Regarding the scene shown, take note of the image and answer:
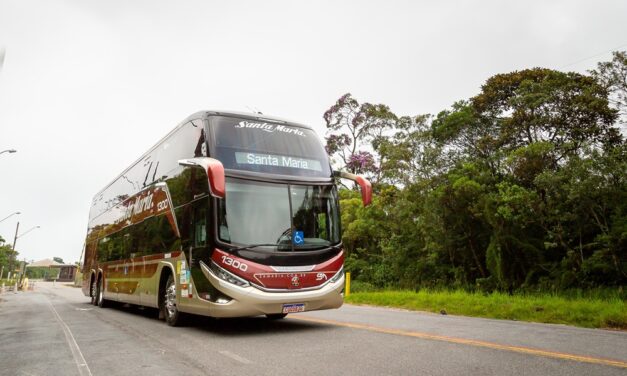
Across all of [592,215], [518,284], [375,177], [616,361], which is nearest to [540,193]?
[592,215]

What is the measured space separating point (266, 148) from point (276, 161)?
0.32 m

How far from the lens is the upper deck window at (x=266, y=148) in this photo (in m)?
8.43

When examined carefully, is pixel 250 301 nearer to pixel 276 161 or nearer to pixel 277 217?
pixel 277 217

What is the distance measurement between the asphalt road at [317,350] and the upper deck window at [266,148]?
292cm

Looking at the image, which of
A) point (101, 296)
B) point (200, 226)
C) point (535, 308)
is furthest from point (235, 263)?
point (101, 296)

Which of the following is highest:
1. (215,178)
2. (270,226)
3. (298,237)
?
(215,178)

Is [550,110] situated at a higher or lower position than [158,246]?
higher

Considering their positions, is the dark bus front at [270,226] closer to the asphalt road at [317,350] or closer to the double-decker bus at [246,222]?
the double-decker bus at [246,222]

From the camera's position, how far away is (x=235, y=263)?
7723 mm

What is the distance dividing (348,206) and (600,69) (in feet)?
54.4

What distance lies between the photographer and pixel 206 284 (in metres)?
7.98

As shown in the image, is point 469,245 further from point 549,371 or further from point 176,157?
point 549,371

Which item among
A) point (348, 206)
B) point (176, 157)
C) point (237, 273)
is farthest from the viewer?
point (348, 206)

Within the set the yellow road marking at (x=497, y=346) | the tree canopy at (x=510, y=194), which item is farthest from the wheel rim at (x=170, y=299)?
the tree canopy at (x=510, y=194)
